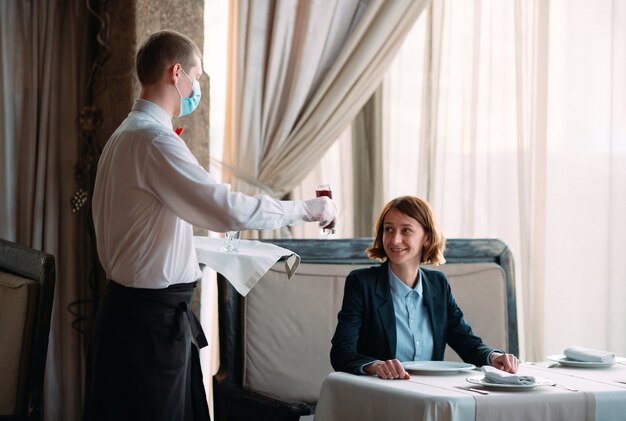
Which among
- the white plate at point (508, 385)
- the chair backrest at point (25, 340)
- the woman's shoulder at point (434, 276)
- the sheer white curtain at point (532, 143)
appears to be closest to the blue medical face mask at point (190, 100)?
the chair backrest at point (25, 340)

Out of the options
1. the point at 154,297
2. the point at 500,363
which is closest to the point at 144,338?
the point at 154,297

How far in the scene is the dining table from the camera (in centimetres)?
216

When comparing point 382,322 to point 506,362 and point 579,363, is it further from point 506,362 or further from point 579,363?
point 579,363

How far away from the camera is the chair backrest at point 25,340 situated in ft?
9.53

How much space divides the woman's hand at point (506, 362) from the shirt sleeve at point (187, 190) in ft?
2.76

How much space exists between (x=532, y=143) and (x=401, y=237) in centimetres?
142

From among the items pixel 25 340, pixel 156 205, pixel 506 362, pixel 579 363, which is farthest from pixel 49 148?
pixel 579 363

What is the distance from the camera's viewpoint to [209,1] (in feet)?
13.9

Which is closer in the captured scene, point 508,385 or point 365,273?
point 508,385

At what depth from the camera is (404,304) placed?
2938 mm

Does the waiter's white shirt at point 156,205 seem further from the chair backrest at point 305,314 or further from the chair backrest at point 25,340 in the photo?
the chair backrest at point 305,314

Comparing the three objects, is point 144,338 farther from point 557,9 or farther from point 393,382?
point 557,9

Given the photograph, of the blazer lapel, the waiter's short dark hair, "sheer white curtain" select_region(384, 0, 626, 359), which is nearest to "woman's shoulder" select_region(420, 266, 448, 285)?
the blazer lapel

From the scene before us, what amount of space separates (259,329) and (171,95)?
99 centimetres
